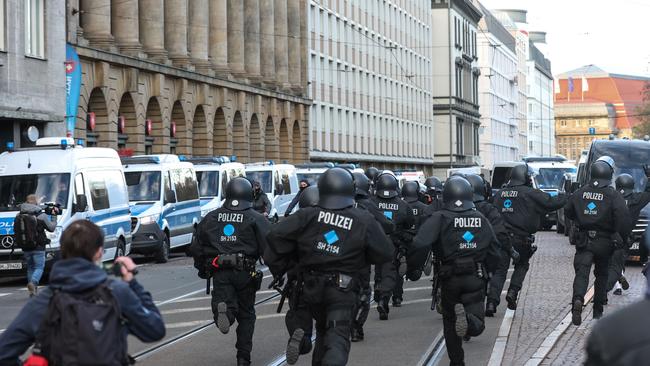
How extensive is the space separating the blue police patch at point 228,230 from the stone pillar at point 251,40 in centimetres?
4870

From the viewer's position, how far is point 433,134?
109688mm

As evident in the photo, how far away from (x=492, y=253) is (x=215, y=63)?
45299 mm

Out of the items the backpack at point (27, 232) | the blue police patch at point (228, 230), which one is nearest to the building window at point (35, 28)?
the backpack at point (27, 232)

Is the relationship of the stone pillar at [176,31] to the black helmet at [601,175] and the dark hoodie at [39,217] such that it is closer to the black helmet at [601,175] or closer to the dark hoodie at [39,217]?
the dark hoodie at [39,217]

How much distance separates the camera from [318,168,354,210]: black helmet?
959 cm

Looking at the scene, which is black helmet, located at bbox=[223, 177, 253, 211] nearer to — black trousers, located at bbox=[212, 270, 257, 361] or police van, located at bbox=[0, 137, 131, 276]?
black trousers, located at bbox=[212, 270, 257, 361]

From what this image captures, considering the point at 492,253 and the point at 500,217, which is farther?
the point at 500,217

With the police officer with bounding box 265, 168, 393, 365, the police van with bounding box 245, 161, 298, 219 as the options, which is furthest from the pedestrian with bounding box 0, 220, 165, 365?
the police van with bounding box 245, 161, 298, 219

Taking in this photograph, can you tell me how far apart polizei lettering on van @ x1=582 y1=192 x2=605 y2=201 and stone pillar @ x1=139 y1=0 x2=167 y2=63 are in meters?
34.6

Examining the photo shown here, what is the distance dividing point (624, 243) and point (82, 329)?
1012 cm

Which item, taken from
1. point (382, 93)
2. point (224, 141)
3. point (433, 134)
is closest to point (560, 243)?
point (224, 141)

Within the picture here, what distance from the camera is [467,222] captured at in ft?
37.5

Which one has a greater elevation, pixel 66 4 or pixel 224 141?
pixel 66 4

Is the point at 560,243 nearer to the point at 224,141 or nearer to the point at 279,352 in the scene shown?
the point at 224,141
